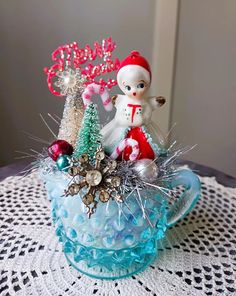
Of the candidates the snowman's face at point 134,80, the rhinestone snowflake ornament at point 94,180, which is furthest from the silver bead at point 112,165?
the snowman's face at point 134,80

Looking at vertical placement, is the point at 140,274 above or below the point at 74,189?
below

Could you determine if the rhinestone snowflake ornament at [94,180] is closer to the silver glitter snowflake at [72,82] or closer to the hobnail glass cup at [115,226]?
the hobnail glass cup at [115,226]

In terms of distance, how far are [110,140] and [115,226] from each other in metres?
0.11

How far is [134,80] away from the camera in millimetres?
505

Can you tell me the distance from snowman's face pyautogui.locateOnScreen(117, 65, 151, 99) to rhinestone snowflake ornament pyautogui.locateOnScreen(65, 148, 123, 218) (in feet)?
0.31

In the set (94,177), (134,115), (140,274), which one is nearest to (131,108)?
(134,115)

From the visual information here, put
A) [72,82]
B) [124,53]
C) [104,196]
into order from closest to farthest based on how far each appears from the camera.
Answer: [104,196] → [72,82] → [124,53]

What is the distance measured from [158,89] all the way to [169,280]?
2.74 ft

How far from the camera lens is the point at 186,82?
133cm

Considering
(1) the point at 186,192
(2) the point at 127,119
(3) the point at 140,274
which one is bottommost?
(3) the point at 140,274

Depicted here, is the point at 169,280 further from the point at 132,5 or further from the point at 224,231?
the point at 132,5

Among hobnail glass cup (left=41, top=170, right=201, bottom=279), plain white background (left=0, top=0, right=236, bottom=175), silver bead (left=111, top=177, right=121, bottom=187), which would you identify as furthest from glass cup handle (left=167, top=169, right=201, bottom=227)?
plain white background (left=0, top=0, right=236, bottom=175)

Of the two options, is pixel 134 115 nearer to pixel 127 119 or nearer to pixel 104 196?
pixel 127 119

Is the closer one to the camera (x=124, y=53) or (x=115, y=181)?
(x=115, y=181)
